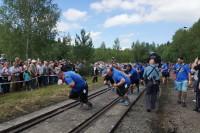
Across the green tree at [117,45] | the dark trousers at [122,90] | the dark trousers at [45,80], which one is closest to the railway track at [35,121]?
the dark trousers at [122,90]

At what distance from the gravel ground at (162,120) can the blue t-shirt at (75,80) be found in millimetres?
1912

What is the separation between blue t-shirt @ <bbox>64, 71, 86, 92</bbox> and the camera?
13.1 metres

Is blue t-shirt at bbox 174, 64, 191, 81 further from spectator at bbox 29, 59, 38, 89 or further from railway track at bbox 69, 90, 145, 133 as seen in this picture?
spectator at bbox 29, 59, 38, 89

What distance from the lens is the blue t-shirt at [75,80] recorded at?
43.0 ft

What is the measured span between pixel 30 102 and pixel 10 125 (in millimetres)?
4269

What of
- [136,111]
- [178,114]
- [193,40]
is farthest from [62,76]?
[193,40]

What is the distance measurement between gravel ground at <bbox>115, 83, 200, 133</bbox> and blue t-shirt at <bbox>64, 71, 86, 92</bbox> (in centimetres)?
191

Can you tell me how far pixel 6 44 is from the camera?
51.8m

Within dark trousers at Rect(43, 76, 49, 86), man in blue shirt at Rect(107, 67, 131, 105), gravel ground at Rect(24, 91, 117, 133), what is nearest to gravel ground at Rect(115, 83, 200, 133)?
man in blue shirt at Rect(107, 67, 131, 105)

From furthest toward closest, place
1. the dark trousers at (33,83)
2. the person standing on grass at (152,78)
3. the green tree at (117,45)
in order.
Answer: the green tree at (117,45), the dark trousers at (33,83), the person standing on grass at (152,78)

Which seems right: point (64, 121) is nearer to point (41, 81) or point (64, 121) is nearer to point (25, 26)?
point (41, 81)

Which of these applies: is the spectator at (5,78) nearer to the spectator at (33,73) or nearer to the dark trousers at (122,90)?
the spectator at (33,73)

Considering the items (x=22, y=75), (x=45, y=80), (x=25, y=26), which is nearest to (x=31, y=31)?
(x=25, y=26)

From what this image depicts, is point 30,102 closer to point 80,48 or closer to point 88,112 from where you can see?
point 88,112
